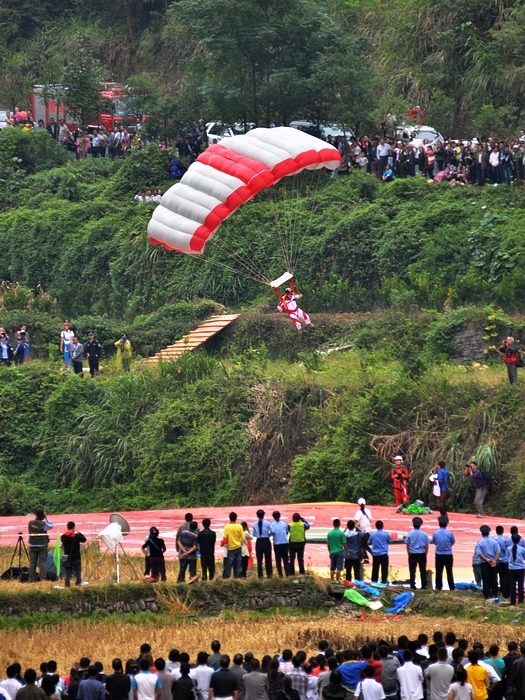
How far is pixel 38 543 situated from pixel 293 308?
1360cm

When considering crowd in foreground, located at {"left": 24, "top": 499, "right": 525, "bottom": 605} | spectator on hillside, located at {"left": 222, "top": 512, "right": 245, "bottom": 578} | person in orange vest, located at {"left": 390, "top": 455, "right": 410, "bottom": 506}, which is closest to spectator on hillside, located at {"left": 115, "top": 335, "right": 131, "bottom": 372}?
person in orange vest, located at {"left": 390, "top": 455, "right": 410, "bottom": 506}

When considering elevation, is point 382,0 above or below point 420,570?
above

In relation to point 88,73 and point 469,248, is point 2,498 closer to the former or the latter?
point 469,248

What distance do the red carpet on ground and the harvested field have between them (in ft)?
10.6

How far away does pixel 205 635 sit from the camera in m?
21.4

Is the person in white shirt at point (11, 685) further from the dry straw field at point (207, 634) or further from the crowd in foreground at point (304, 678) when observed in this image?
the dry straw field at point (207, 634)

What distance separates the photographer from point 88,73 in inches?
2089

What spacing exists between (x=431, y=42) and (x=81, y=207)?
12032 millimetres

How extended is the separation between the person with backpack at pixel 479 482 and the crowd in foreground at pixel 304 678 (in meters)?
12.5

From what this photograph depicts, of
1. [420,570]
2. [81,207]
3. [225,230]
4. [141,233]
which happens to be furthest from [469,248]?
[420,570]

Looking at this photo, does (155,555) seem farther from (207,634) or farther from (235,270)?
(235,270)

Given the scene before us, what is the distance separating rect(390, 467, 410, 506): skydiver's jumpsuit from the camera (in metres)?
29.9

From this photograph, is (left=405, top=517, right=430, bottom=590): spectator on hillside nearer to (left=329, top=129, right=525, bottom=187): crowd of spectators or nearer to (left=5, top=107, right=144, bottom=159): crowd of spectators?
(left=329, top=129, right=525, bottom=187): crowd of spectators

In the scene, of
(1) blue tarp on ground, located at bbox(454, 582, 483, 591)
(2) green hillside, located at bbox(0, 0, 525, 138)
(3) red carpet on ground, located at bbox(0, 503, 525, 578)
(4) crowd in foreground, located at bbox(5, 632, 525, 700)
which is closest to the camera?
(4) crowd in foreground, located at bbox(5, 632, 525, 700)
